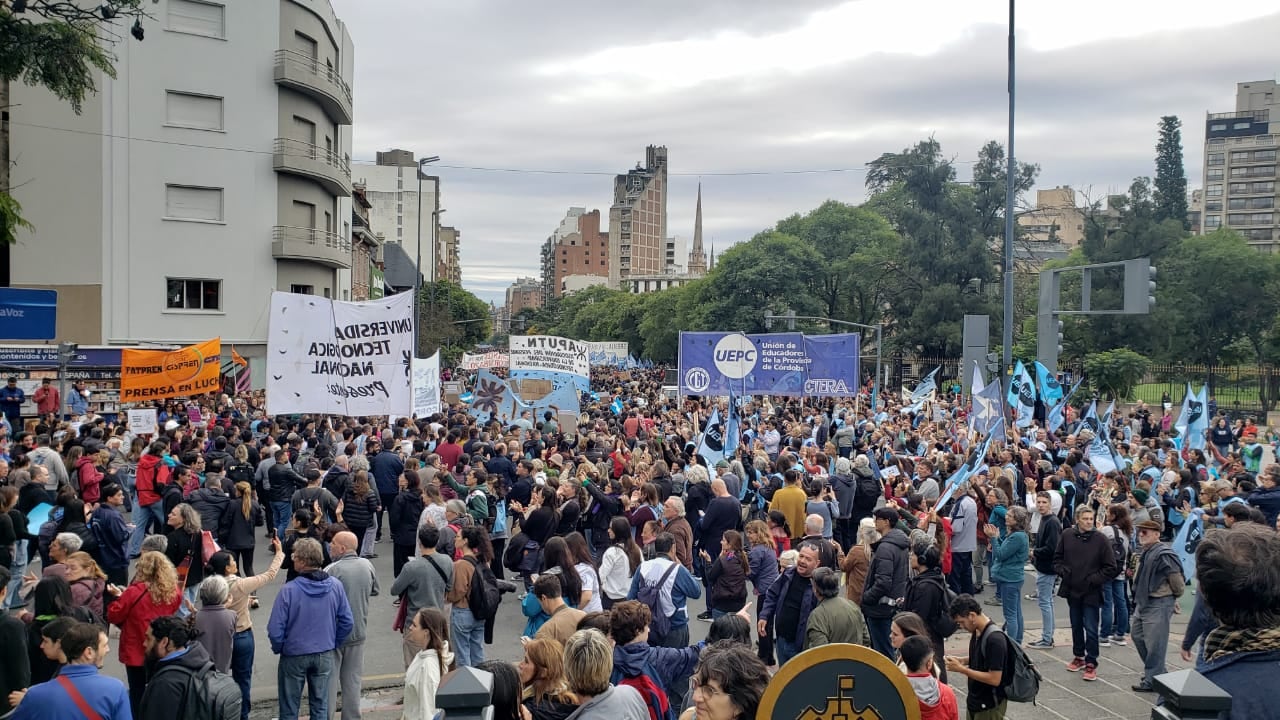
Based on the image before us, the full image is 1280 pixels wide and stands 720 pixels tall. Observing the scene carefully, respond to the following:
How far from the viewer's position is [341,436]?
60.1 ft

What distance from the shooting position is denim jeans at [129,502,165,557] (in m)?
13.1

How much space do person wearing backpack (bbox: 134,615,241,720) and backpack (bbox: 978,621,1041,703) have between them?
15.2 ft

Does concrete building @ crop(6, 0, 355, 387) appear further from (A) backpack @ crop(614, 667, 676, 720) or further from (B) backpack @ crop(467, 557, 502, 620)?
(A) backpack @ crop(614, 667, 676, 720)

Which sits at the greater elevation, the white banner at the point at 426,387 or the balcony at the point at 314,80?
the balcony at the point at 314,80

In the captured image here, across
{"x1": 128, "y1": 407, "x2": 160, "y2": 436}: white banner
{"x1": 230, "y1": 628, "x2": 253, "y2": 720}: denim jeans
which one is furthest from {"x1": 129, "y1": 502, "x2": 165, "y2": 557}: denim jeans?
{"x1": 230, "y1": 628, "x2": 253, "y2": 720}: denim jeans

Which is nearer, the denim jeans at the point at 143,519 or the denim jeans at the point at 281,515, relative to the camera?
the denim jeans at the point at 143,519

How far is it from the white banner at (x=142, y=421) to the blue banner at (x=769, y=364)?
11705 mm

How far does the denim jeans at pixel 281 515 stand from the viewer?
13.8m

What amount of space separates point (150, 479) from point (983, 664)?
36.4 ft

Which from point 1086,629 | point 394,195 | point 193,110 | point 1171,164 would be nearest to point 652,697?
point 1086,629

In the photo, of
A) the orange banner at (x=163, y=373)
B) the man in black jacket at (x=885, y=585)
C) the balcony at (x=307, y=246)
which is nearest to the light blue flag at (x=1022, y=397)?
the man in black jacket at (x=885, y=585)

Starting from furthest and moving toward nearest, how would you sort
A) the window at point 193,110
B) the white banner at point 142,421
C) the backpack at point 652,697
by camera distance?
1. the window at point 193,110
2. the white banner at point 142,421
3. the backpack at point 652,697

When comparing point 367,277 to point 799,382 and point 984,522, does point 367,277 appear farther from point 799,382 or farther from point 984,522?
point 984,522

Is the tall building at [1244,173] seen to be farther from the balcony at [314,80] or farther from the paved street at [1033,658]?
the paved street at [1033,658]
